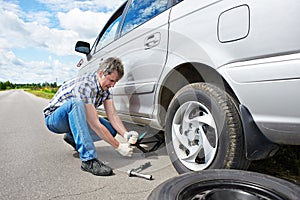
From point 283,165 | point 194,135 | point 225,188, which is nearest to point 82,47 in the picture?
point 194,135

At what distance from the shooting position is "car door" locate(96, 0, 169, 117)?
228 centimetres

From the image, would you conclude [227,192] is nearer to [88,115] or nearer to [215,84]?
[215,84]

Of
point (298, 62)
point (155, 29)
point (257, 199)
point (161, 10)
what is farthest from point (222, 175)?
point (161, 10)

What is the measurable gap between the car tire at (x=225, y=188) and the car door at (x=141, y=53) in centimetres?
117

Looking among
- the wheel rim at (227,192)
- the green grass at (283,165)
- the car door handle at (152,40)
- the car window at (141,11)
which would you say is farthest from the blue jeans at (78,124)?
the green grass at (283,165)

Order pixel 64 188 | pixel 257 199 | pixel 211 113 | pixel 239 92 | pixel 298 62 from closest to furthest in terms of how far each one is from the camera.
Result: pixel 257 199 → pixel 298 62 → pixel 239 92 → pixel 211 113 → pixel 64 188

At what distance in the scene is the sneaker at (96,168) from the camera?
218 centimetres

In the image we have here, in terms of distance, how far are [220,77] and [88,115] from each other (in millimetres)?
1223

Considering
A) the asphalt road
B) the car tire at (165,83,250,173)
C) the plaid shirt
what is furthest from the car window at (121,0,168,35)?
the asphalt road

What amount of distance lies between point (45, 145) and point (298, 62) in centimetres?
298

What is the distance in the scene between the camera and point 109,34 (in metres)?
4.00

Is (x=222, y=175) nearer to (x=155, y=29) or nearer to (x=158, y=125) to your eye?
(x=158, y=125)

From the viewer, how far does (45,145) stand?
10.9 feet

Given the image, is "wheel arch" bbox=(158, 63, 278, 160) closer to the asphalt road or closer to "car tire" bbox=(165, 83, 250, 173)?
"car tire" bbox=(165, 83, 250, 173)
